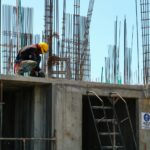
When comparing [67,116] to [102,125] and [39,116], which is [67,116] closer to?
[39,116]

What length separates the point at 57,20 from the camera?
16.7 m

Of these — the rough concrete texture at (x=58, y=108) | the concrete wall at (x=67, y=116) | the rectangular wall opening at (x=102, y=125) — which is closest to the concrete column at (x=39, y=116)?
the rough concrete texture at (x=58, y=108)

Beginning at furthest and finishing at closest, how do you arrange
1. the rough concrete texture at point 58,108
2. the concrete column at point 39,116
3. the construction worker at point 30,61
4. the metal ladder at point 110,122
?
the metal ladder at point 110,122 < the construction worker at point 30,61 < the concrete column at point 39,116 < the rough concrete texture at point 58,108

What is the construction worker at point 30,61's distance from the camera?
40.3 ft

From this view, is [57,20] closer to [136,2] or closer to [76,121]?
[136,2]

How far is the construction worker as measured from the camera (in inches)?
484

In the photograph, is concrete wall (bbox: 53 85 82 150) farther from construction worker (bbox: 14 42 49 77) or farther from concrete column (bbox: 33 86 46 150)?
construction worker (bbox: 14 42 49 77)

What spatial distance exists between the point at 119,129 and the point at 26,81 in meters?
3.31

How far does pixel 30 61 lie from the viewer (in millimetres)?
12242

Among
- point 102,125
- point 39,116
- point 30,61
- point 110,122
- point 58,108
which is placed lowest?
point 102,125

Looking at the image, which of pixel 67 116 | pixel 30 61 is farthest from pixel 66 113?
pixel 30 61

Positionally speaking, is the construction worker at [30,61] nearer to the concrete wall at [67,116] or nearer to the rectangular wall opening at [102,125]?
the concrete wall at [67,116]

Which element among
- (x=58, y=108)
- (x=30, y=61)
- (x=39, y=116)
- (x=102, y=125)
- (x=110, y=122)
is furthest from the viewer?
(x=102, y=125)

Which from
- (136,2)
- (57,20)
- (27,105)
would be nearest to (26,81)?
(27,105)
